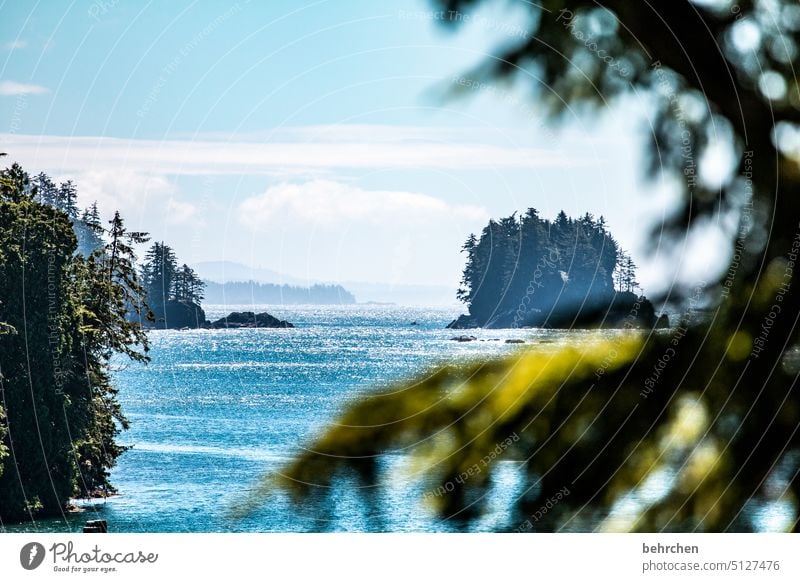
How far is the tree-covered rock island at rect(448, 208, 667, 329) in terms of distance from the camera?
2.71 metres

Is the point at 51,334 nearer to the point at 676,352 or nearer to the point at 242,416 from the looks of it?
the point at 676,352

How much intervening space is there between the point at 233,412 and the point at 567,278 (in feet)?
186

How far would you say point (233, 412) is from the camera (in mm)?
66562

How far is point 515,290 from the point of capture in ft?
142

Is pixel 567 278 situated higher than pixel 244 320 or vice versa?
pixel 567 278

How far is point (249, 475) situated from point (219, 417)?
17171mm

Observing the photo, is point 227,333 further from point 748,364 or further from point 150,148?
point 748,364

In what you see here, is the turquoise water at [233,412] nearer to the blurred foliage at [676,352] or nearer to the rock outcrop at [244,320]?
the blurred foliage at [676,352]

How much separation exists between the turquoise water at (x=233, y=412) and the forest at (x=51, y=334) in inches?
67.5

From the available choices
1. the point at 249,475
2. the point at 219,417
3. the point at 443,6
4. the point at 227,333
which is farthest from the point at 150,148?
the point at 227,333

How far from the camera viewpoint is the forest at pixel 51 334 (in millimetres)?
26109

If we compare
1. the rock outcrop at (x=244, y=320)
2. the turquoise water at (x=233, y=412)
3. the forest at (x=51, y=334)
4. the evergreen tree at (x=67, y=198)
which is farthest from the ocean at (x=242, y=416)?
the evergreen tree at (x=67, y=198)

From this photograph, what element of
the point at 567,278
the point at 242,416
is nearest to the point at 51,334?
the point at 567,278

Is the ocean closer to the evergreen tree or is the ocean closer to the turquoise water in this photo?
the turquoise water
